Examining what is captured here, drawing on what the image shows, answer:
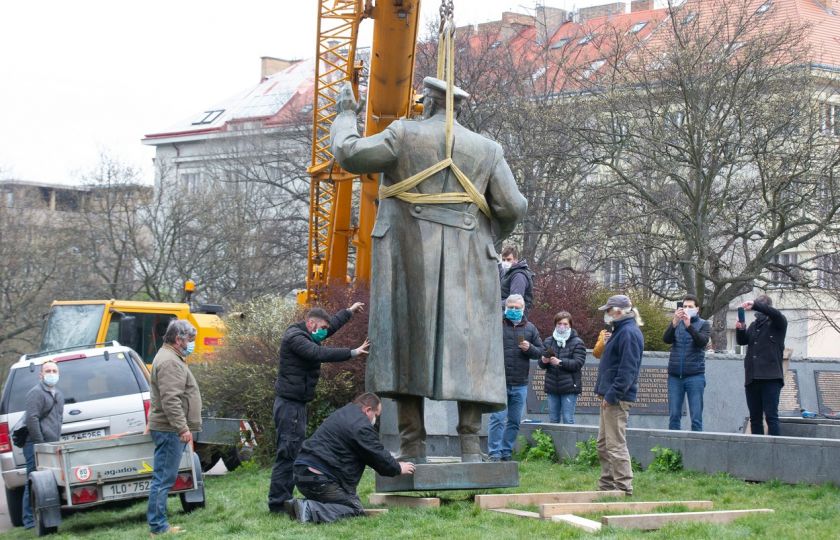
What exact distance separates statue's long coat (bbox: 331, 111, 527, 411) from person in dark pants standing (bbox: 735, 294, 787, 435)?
5.46 m

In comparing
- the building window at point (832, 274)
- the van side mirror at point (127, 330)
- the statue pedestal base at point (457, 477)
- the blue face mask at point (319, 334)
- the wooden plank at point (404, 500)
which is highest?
the building window at point (832, 274)

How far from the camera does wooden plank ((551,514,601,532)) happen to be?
402 inches

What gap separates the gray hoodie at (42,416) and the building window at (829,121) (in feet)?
64.9

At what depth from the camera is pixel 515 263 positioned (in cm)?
1761

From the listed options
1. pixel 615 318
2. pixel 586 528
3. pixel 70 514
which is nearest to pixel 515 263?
pixel 615 318

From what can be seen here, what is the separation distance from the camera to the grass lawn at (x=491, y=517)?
10.3 metres

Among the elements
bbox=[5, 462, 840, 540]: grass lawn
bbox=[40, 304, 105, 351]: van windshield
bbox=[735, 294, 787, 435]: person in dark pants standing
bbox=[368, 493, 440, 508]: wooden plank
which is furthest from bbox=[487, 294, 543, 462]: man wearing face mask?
bbox=[40, 304, 105, 351]: van windshield

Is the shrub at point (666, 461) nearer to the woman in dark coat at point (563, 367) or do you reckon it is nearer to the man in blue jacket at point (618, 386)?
the woman in dark coat at point (563, 367)

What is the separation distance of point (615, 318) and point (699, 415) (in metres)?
4.82

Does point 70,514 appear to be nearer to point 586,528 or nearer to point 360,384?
point 360,384

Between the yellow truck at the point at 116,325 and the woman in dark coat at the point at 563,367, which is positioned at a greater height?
the yellow truck at the point at 116,325

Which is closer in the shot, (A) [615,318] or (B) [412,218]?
(B) [412,218]

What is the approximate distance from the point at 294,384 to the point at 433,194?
2609 millimetres

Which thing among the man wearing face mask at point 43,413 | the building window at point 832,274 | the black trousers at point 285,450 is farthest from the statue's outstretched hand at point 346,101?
the building window at point 832,274
